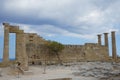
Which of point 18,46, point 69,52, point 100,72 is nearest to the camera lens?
point 100,72

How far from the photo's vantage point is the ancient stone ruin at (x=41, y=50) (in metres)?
30.9

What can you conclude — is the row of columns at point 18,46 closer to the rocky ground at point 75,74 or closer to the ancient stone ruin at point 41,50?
the ancient stone ruin at point 41,50

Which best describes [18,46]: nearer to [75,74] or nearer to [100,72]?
[75,74]

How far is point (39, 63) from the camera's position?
143 ft

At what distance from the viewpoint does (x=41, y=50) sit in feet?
152

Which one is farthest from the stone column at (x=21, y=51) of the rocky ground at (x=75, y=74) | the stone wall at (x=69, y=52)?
the stone wall at (x=69, y=52)

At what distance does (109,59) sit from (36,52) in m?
16.1

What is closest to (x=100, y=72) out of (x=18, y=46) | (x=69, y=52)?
(x=18, y=46)

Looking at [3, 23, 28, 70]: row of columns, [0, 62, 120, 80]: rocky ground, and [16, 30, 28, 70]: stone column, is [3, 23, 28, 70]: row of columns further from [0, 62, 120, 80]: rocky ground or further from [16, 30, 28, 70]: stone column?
[0, 62, 120, 80]: rocky ground

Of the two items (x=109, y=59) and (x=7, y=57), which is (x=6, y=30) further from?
(x=109, y=59)

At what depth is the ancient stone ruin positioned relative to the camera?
30948mm

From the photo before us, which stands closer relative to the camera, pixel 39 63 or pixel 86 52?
pixel 39 63

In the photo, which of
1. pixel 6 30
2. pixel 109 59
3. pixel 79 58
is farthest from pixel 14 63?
pixel 109 59

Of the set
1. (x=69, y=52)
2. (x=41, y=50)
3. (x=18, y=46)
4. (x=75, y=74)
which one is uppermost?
(x=18, y=46)
